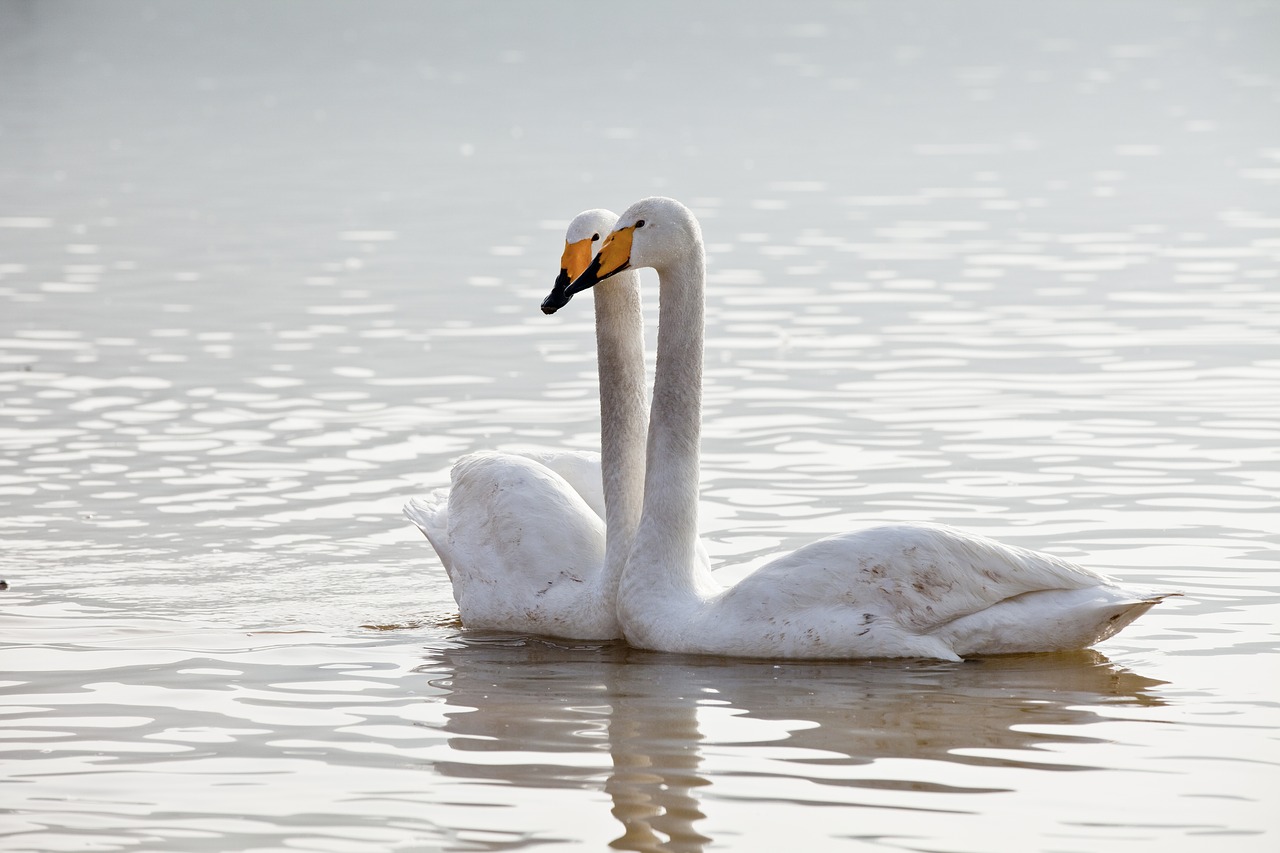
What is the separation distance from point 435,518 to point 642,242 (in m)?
2.11

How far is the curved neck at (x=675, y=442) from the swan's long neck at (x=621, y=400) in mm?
247

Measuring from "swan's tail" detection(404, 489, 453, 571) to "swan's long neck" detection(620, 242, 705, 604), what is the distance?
119 centimetres

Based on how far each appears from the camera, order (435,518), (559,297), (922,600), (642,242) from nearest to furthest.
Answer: (922,600) → (559,297) → (642,242) → (435,518)

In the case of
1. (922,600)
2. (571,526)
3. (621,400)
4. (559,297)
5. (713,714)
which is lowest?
(713,714)

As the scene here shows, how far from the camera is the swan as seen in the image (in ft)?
26.5

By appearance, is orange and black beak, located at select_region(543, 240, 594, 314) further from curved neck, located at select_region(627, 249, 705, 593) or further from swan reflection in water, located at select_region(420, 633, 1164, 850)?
swan reflection in water, located at select_region(420, 633, 1164, 850)

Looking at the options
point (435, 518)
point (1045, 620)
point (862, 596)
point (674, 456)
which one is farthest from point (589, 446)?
point (1045, 620)

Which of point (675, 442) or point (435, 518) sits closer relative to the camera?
point (675, 442)

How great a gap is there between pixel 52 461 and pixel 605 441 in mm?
4701

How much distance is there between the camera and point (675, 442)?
8.76 meters

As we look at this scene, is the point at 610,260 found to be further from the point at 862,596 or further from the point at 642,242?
the point at 862,596

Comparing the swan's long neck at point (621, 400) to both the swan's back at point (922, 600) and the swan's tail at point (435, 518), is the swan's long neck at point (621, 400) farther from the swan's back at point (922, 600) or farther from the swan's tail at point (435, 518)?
the swan's back at point (922, 600)

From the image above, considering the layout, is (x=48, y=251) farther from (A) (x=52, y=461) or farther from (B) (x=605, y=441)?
(B) (x=605, y=441)

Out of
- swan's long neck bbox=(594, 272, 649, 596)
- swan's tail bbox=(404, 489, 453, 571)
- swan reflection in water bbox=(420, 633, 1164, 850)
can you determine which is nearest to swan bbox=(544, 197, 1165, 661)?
swan reflection in water bbox=(420, 633, 1164, 850)
